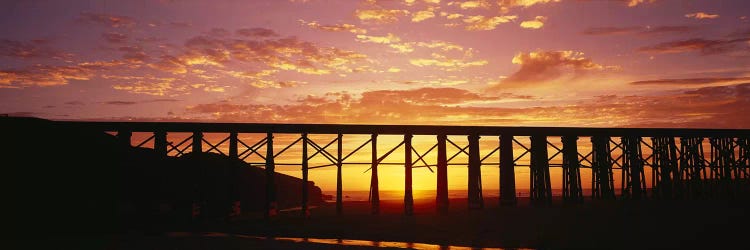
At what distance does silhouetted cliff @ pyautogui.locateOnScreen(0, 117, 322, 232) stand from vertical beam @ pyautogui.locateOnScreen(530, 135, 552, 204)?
487 inches

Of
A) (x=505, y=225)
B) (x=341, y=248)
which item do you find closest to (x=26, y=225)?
(x=341, y=248)

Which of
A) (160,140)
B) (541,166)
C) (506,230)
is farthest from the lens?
(541,166)

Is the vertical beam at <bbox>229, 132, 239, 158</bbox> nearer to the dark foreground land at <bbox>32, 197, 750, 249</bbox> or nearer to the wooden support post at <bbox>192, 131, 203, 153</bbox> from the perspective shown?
the wooden support post at <bbox>192, 131, 203, 153</bbox>

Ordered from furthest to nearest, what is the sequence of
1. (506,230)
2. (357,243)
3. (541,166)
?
1. (541,166)
2. (506,230)
3. (357,243)

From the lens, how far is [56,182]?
799 inches

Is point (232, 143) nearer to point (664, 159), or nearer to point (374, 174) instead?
point (374, 174)

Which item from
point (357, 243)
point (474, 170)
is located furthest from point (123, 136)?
point (474, 170)

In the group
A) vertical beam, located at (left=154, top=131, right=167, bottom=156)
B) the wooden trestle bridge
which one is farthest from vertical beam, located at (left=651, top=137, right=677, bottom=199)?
vertical beam, located at (left=154, top=131, right=167, bottom=156)

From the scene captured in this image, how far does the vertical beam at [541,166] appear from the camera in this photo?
81.0ft

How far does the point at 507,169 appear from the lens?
2406 centimetres

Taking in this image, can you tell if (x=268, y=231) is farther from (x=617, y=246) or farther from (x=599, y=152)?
(x=599, y=152)

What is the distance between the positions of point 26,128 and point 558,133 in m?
20.2

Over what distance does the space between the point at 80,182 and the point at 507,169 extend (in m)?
16.2

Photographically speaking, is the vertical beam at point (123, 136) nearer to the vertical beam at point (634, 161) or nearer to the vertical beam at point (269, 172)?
the vertical beam at point (269, 172)
